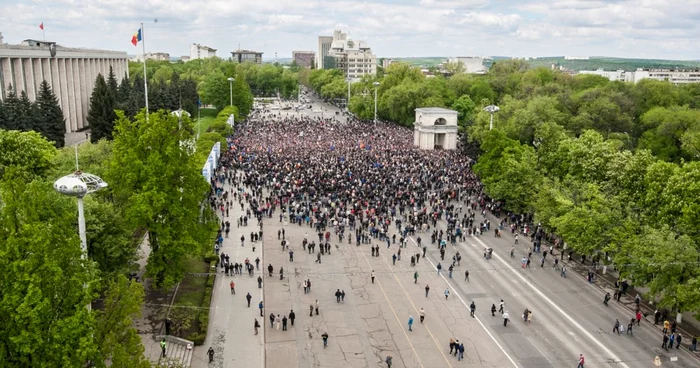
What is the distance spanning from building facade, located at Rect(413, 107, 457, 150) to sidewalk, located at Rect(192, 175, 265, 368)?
43.9 metres

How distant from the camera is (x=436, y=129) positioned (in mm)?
74875

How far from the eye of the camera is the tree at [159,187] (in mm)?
25078

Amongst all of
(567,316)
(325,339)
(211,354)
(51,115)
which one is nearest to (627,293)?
(567,316)

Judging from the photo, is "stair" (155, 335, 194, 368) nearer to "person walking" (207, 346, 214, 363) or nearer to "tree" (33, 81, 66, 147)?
"person walking" (207, 346, 214, 363)

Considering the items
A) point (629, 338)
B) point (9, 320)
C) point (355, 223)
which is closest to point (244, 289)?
point (355, 223)

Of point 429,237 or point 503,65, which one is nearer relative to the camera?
point 429,237

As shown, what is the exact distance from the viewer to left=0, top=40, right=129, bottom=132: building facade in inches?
2309

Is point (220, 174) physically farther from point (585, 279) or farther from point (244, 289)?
point (585, 279)

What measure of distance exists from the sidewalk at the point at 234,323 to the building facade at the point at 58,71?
37287 mm

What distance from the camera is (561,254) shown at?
1405 inches

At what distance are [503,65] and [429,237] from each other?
10596cm

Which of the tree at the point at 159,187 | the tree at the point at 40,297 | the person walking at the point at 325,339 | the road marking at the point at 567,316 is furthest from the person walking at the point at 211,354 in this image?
the road marking at the point at 567,316

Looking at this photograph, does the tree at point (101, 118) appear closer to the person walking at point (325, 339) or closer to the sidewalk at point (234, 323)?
the sidewalk at point (234, 323)

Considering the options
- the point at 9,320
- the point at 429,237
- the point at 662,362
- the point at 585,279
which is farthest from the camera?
the point at 429,237
